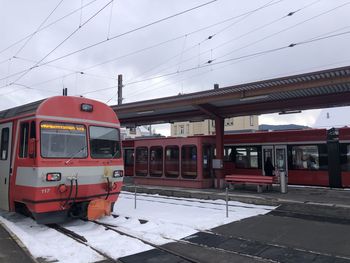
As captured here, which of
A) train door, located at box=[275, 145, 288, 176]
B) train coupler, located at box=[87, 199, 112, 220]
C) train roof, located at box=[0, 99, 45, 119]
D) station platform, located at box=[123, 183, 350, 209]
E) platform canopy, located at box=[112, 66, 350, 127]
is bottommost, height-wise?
station platform, located at box=[123, 183, 350, 209]

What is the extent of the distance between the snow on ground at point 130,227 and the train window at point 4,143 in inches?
72.6

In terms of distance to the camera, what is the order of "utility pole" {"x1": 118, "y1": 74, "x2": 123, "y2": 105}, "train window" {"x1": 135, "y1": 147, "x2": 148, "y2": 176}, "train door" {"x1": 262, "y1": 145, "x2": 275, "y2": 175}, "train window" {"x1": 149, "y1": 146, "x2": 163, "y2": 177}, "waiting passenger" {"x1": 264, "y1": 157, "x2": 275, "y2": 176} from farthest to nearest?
"utility pole" {"x1": 118, "y1": 74, "x2": 123, "y2": 105}, "train window" {"x1": 135, "y1": 147, "x2": 148, "y2": 176}, "train window" {"x1": 149, "y1": 146, "x2": 163, "y2": 177}, "train door" {"x1": 262, "y1": 145, "x2": 275, "y2": 175}, "waiting passenger" {"x1": 264, "y1": 157, "x2": 275, "y2": 176}

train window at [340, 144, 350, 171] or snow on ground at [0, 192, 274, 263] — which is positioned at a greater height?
train window at [340, 144, 350, 171]

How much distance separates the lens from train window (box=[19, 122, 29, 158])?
9.62 m

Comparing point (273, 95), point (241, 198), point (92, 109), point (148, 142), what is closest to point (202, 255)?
point (92, 109)

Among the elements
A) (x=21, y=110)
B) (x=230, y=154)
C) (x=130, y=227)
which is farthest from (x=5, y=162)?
(x=230, y=154)

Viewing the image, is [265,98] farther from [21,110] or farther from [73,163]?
[21,110]

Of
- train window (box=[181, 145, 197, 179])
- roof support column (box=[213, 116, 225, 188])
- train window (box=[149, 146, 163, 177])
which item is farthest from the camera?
train window (box=[149, 146, 163, 177])

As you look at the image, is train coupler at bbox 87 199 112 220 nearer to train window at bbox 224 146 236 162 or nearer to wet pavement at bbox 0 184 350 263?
wet pavement at bbox 0 184 350 263

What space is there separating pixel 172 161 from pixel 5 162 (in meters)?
10.4

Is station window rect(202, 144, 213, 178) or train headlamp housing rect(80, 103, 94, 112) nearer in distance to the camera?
train headlamp housing rect(80, 103, 94, 112)

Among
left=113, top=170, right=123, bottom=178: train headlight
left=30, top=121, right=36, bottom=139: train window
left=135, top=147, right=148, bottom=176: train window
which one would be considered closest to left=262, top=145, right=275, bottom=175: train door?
left=135, top=147, right=148, bottom=176: train window

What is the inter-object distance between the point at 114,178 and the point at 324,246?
18.3 feet

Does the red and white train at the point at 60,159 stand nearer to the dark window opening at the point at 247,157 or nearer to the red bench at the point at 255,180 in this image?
the red bench at the point at 255,180
